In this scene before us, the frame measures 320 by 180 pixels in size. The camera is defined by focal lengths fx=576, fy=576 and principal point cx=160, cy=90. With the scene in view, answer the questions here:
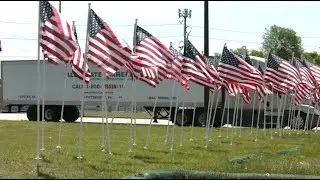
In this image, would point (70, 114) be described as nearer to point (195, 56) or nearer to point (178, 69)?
point (178, 69)

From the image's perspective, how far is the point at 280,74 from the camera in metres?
22.0

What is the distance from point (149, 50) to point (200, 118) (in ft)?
53.0

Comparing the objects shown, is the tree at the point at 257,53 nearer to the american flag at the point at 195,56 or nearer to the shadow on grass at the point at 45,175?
the american flag at the point at 195,56

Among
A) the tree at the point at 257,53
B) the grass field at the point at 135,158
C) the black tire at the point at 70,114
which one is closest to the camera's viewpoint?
the grass field at the point at 135,158

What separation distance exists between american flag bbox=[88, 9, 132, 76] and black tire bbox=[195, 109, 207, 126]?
1749 cm

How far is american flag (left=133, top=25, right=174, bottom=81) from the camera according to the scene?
14903mm

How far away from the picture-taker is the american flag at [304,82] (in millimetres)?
23891

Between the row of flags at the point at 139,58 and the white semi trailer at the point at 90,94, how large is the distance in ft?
28.5

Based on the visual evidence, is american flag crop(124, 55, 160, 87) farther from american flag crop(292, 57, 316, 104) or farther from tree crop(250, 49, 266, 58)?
tree crop(250, 49, 266, 58)

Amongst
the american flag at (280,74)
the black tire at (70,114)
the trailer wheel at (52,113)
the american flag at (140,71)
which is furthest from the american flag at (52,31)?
the black tire at (70,114)

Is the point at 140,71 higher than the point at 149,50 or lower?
lower

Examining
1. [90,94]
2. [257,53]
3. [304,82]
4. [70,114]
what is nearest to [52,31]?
[304,82]

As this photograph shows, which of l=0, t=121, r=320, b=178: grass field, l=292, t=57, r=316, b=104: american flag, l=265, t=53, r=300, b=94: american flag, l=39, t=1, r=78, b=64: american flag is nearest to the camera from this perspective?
l=0, t=121, r=320, b=178: grass field

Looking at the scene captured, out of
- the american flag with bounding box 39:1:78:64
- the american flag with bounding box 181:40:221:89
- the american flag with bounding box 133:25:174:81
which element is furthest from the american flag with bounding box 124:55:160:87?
the american flag with bounding box 39:1:78:64
